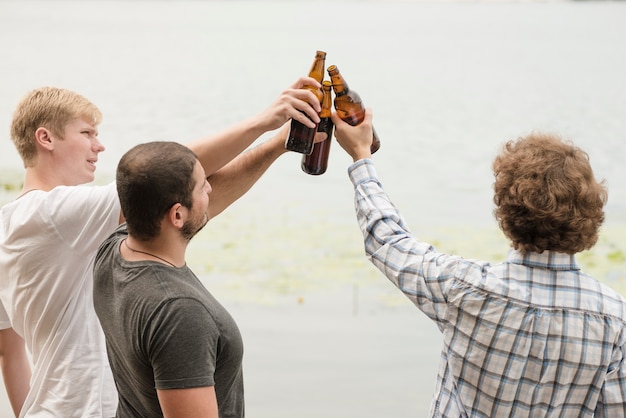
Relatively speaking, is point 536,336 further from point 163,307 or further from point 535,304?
point 163,307

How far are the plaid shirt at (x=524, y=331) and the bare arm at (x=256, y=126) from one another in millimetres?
432

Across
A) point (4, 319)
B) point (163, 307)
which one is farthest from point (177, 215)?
point (4, 319)

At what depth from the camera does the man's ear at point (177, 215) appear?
152cm

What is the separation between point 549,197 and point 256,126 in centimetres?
65

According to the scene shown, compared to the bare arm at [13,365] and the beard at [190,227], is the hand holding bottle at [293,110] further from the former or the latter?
the bare arm at [13,365]

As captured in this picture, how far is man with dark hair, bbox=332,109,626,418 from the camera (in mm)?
1488

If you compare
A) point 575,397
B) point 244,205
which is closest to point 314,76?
point 575,397

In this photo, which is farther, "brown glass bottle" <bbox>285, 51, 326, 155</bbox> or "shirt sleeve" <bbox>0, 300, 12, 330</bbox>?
"shirt sleeve" <bbox>0, 300, 12, 330</bbox>

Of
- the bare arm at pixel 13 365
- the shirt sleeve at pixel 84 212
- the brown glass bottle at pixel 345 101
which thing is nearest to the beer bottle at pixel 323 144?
the brown glass bottle at pixel 345 101

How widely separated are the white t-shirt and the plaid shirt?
685 mm

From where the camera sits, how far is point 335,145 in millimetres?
12711

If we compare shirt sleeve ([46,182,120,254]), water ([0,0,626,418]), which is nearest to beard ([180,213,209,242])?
shirt sleeve ([46,182,120,254])

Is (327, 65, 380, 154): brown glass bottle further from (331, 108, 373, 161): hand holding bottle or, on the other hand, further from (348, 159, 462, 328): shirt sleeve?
(348, 159, 462, 328): shirt sleeve

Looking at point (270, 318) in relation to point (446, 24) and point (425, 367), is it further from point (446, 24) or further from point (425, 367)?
point (446, 24)
